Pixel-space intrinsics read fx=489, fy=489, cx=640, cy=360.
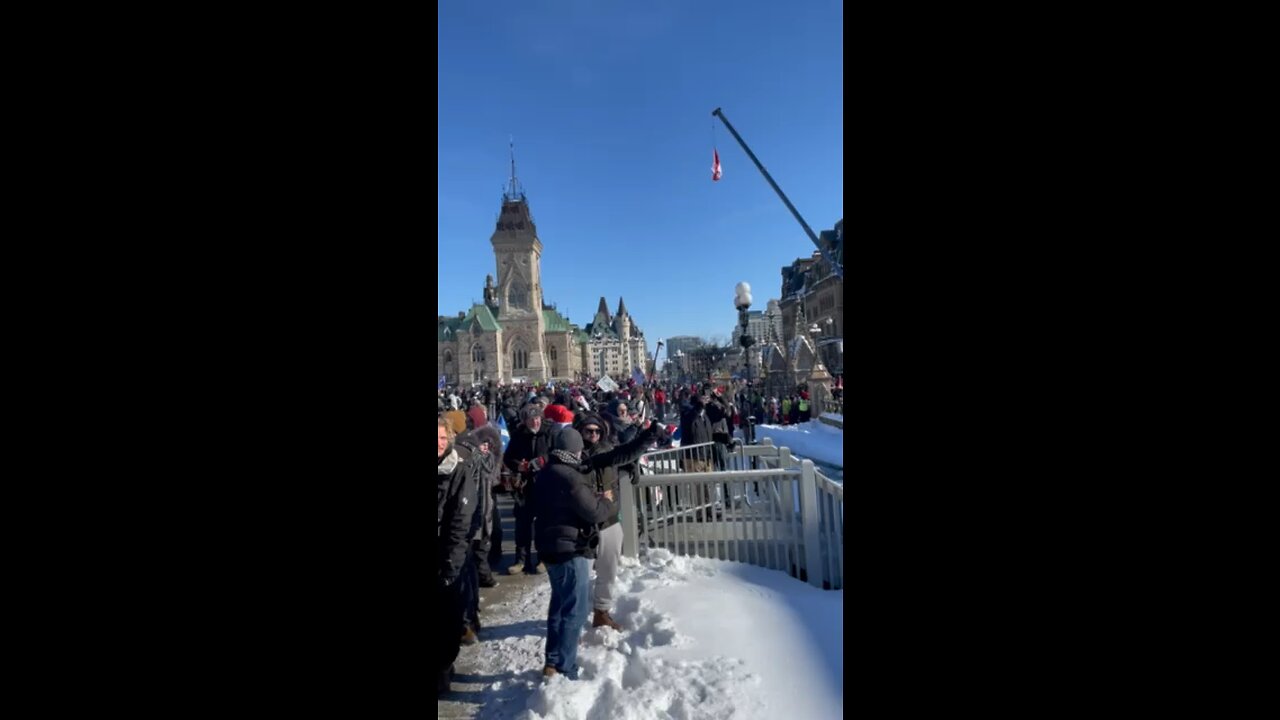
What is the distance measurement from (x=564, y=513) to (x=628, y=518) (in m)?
1.96

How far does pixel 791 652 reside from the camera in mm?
3193

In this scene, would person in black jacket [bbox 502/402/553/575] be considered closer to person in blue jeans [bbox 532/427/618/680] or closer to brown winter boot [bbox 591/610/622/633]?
brown winter boot [bbox 591/610/622/633]

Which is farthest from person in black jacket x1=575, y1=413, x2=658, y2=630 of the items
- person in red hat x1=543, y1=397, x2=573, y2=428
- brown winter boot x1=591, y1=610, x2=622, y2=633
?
person in red hat x1=543, y1=397, x2=573, y2=428

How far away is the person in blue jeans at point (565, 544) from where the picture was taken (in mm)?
3461

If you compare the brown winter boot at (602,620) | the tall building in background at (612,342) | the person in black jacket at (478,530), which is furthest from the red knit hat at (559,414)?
the tall building in background at (612,342)

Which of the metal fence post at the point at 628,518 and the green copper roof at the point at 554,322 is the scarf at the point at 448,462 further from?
the green copper roof at the point at 554,322

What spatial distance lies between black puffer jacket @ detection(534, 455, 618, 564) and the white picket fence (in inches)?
66.7

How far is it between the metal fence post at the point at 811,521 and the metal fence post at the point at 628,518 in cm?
174
